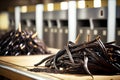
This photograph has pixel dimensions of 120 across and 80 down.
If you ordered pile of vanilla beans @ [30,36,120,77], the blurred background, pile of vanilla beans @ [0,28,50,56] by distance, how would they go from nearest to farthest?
pile of vanilla beans @ [30,36,120,77]
pile of vanilla beans @ [0,28,50,56]
the blurred background

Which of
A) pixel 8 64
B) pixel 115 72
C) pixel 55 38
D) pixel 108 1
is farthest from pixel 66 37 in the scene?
pixel 115 72

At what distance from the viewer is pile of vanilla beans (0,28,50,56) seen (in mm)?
3221

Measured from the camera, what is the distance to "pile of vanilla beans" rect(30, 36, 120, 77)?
1911mm

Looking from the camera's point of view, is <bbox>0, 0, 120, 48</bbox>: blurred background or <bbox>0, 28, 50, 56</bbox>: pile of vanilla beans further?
<bbox>0, 0, 120, 48</bbox>: blurred background

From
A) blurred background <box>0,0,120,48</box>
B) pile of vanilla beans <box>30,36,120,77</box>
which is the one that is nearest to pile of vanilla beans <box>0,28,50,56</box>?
blurred background <box>0,0,120,48</box>

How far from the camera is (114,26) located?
3738 mm

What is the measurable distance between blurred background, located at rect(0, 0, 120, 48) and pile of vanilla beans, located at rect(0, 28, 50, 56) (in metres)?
0.38

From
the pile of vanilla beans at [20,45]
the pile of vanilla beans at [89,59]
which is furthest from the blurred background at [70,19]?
the pile of vanilla beans at [89,59]

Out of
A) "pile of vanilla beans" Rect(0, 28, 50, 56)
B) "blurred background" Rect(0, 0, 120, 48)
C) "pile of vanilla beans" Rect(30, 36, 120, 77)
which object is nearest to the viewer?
"pile of vanilla beans" Rect(30, 36, 120, 77)

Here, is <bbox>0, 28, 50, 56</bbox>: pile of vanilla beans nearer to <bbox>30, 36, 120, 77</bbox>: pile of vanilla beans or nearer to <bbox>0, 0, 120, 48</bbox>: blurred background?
<bbox>0, 0, 120, 48</bbox>: blurred background

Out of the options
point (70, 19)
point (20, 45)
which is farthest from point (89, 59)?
point (70, 19)

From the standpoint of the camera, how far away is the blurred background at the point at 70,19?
3.79 meters

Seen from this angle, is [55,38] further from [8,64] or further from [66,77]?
[66,77]

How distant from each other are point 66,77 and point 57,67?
330 millimetres
